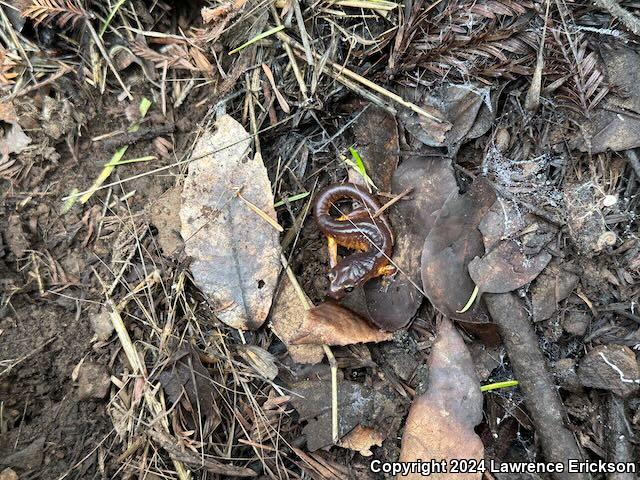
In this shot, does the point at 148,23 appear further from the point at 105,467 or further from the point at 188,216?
the point at 105,467

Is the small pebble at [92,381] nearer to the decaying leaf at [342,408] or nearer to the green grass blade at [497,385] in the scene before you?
the decaying leaf at [342,408]

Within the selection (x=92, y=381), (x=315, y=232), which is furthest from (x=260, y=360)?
(x=92, y=381)

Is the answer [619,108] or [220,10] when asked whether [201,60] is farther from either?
[619,108]

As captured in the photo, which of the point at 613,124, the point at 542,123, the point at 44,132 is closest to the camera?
the point at 613,124

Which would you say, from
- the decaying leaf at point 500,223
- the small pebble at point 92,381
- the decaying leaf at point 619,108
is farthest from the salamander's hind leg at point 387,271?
the small pebble at point 92,381

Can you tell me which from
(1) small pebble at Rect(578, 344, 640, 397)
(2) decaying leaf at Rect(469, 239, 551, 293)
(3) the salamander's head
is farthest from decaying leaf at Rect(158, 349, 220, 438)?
(1) small pebble at Rect(578, 344, 640, 397)

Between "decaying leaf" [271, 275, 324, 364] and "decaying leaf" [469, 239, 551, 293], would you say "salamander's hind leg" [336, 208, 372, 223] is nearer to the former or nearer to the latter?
"decaying leaf" [271, 275, 324, 364]

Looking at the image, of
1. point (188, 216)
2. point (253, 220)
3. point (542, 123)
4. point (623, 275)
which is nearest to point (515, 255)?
point (623, 275)
